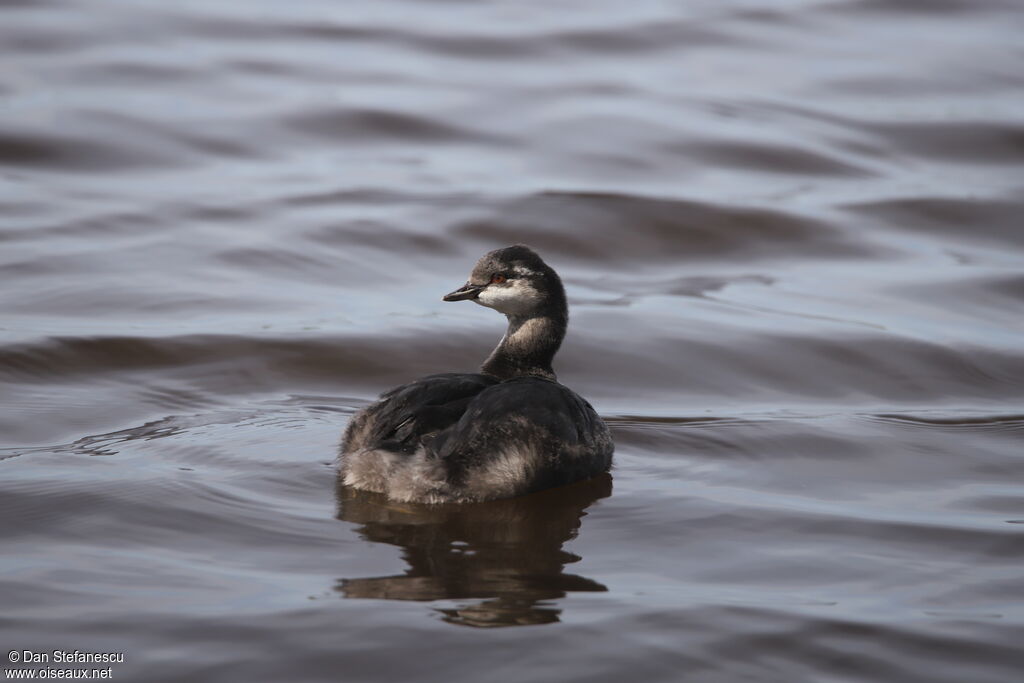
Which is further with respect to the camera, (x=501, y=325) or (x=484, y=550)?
(x=501, y=325)

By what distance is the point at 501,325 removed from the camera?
306 inches

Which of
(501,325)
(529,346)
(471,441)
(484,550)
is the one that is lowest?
(484,550)

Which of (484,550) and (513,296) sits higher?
(513,296)

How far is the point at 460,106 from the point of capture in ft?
40.9

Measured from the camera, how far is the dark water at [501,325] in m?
4.18

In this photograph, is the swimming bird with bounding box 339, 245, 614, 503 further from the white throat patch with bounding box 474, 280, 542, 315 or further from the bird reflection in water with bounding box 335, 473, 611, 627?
the white throat patch with bounding box 474, 280, 542, 315

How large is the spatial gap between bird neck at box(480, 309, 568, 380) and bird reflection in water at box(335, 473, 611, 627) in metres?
0.75

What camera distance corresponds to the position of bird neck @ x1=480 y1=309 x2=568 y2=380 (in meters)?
6.08

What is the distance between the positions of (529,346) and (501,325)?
168cm

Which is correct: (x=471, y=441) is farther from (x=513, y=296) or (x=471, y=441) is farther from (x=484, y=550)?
(x=513, y=296)

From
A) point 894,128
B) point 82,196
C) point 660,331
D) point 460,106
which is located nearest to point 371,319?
point 660,331

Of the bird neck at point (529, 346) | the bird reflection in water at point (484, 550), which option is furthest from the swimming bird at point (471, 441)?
the bird neck at point (529, 346)

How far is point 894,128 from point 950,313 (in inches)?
176

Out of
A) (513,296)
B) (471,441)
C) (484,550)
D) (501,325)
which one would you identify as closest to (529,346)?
(513,296)
